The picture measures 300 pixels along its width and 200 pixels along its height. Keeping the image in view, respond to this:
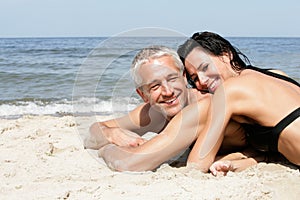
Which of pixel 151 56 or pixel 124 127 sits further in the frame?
pixel 124 127

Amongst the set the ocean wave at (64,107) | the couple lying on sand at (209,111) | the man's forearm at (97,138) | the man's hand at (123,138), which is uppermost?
the couple lying on sand at (209,111)

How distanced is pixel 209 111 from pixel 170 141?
0.34m

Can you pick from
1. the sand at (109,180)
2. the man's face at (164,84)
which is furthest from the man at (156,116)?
the sand at (109,180)

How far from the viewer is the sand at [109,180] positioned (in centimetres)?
235

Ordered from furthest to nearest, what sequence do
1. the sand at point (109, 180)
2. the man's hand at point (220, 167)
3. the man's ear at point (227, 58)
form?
1. the man's ear at point (227, 58)
2. the man's hand at point (220, 167)
3. the sand at point (109, 180)

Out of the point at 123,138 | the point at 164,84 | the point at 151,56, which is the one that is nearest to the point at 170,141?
the point at 164,84

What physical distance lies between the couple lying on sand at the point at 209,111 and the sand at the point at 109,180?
0.12 metres

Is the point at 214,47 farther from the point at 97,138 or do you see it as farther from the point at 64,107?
the point at 64,107

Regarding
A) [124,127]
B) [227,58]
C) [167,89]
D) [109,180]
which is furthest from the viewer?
[124,127]

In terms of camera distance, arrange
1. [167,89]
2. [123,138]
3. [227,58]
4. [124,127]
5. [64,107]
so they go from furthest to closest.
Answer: [64,107], [124,127], [123,138], [227,58], [167,89]

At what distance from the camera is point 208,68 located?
3004 mm

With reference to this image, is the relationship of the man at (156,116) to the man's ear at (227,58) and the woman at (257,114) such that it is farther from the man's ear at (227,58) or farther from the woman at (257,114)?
the man's ear at (227,58)

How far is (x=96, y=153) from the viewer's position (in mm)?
3443

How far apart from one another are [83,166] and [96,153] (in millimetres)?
363
